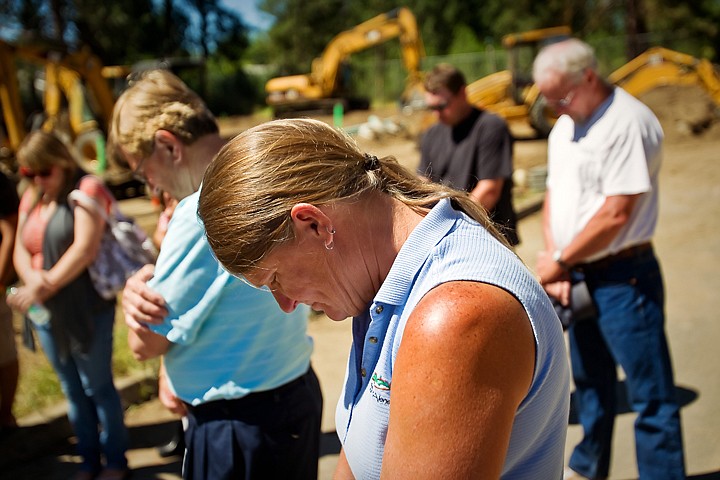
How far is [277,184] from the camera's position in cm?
122

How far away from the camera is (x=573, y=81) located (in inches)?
118

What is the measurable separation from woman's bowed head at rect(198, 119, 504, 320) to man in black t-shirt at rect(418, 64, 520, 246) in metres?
2.78

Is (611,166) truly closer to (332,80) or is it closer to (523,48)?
(523,48)

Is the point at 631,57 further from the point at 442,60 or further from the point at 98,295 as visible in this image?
the point at 98,295

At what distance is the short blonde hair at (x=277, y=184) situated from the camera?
1228 mm

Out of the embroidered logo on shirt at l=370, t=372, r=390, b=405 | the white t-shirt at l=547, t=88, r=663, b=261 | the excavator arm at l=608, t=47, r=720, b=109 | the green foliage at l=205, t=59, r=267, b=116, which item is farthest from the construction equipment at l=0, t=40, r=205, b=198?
the green foliage at l=205, t=59, r=267, b=116

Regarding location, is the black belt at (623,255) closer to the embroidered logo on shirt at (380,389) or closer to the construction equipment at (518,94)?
the embroidered logo on shirt at (380,389)

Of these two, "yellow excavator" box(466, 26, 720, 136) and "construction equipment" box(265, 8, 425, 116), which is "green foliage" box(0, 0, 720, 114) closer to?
"construction equipment" box(265, 8, 425, 116)

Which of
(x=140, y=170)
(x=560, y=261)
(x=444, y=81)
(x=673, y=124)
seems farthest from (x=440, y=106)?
(x=673, y=124)

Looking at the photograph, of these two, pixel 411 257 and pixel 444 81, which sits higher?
pixel 411 257

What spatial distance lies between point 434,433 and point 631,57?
93.1ft

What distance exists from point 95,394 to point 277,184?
271 cm

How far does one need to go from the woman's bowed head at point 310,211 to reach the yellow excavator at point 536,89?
1382cm

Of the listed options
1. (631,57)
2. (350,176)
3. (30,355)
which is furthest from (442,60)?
(350,176)
